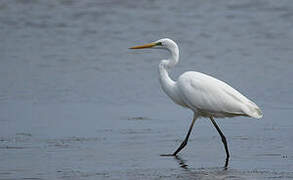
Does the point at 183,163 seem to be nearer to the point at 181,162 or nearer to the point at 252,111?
the point at 181,162

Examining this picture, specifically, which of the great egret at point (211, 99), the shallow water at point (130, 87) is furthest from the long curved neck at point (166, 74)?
the shallow water at point (130, 87)

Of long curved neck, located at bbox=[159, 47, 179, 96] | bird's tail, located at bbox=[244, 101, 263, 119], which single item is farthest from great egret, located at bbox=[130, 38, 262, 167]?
long curved neck, located at bbox=[159, 47, 179, 96]

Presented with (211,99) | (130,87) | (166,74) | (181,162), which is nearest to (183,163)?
(181,162)

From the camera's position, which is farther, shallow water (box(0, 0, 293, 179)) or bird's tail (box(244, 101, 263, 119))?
bird's tail (box(244, 101, 263, 119))

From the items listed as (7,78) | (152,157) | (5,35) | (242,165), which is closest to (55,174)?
(152,157)

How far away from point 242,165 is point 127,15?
1308 centimetres

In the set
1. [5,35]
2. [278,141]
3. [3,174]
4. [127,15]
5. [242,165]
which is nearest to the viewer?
[3,174]

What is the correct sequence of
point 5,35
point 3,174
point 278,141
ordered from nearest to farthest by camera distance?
point 3,174 < point 278,141 < point 5,35

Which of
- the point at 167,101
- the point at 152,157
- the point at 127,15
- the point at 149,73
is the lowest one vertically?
the point at 152,157

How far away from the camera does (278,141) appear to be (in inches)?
365

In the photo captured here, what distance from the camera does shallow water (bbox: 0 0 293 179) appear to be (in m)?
8.20

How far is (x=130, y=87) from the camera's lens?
13.2m

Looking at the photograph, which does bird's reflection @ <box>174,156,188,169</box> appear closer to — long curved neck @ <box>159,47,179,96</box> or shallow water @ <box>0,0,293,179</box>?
shallow water @ <box>0,0,293,179</box>

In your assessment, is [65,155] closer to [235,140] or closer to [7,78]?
[235,140]
